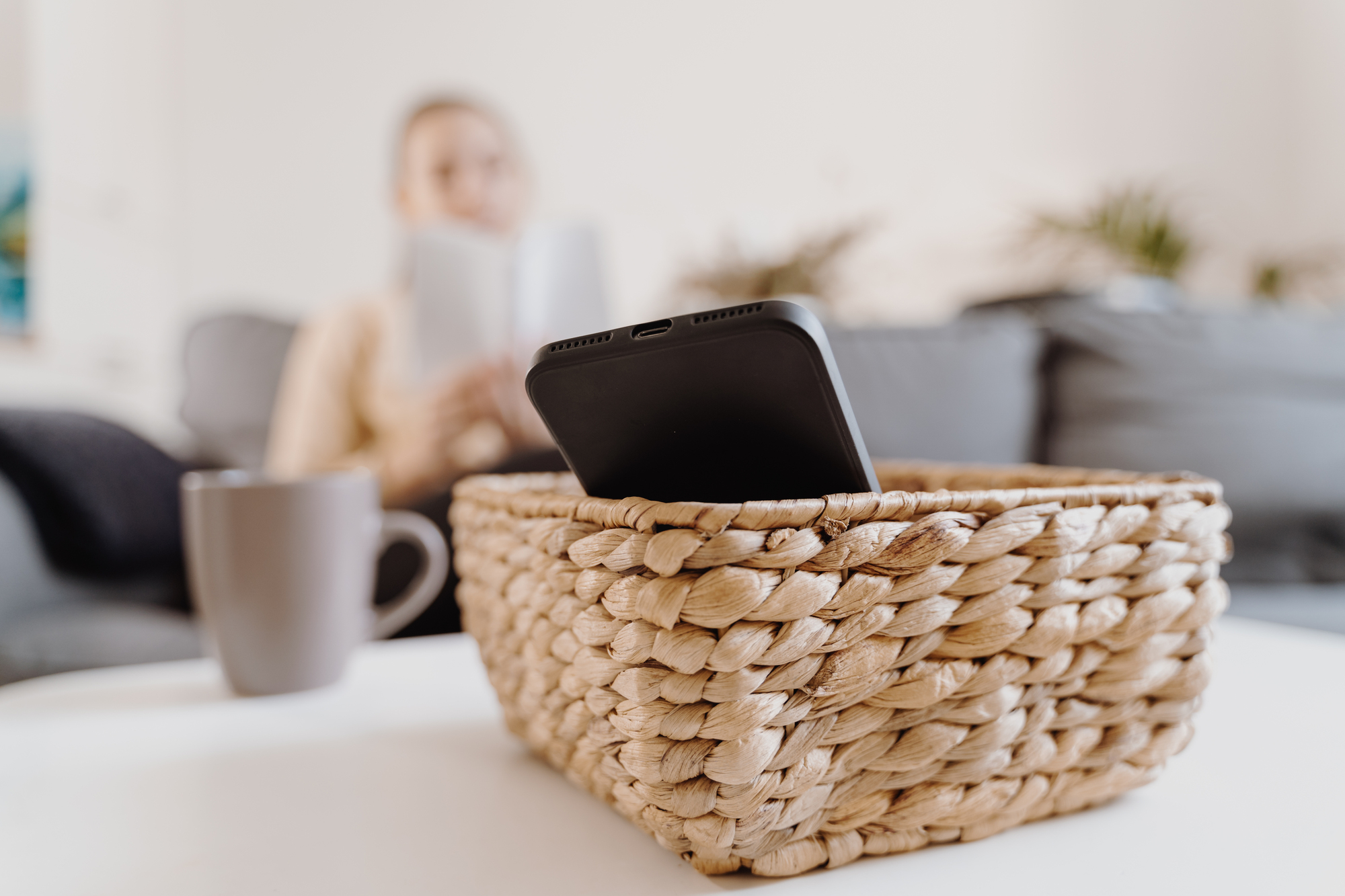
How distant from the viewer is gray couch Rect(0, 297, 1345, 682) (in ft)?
3.47

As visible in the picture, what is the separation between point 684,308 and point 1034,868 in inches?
63.1

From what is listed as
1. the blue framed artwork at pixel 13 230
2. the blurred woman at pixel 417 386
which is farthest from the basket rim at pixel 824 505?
the blue framed artwork at pixel 13 230

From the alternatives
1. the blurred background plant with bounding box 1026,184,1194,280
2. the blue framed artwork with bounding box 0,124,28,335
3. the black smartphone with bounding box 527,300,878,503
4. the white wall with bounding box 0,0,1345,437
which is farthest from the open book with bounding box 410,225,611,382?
the blue framed artwork with bounding box 0,124,28,335

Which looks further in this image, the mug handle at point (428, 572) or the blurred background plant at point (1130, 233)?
the blurred background plant at point (1130, 233)

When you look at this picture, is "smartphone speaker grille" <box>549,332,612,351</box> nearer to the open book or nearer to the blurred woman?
the blurred woman

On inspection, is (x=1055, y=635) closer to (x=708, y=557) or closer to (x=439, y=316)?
(x=708, y=557)

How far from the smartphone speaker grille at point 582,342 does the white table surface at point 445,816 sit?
149 mm

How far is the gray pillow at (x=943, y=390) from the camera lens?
3.40ft

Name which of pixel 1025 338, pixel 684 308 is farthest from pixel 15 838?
pixel 684 308

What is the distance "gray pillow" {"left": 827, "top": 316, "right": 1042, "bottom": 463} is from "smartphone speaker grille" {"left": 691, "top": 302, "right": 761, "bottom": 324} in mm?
806

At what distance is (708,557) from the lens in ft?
0.66

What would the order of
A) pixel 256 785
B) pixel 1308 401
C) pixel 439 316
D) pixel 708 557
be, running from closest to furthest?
pixel 708 557 → pixel 256 785 → pixel 439 316 → pixel 1308 401

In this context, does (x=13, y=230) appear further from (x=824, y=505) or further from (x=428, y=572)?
(x=824, y=505)

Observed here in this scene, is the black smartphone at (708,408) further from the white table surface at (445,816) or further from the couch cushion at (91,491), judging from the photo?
Result: the couch cushion at (91,491)
